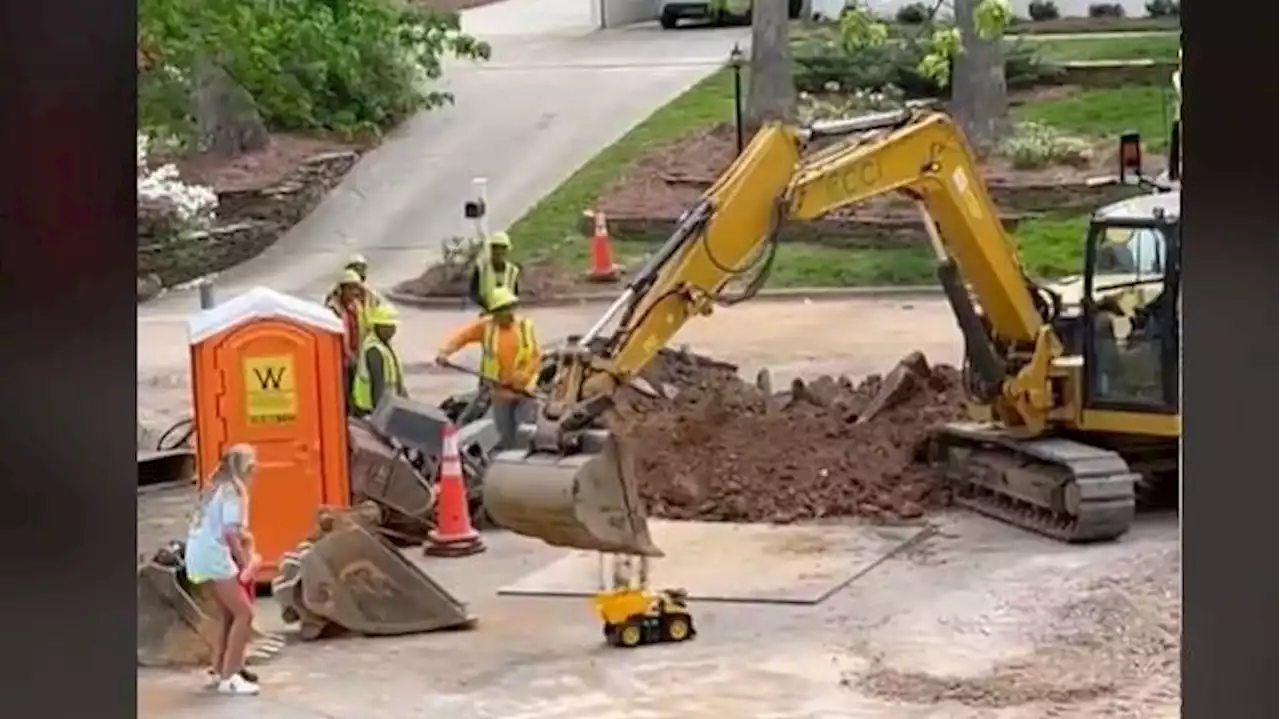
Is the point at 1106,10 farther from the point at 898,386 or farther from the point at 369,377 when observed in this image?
the point at 369,377

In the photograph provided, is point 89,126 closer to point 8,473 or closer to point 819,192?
point 8,473

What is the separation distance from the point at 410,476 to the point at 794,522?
2.55ft

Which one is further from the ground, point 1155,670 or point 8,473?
point 8,473

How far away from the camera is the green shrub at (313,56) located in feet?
16.9

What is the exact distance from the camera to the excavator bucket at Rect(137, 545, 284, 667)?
126 inches

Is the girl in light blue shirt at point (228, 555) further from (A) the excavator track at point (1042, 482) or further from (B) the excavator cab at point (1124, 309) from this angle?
(B) the excavator cab at point (1124, 309)

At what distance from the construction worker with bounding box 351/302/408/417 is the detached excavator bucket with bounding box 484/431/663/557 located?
653 millimetres

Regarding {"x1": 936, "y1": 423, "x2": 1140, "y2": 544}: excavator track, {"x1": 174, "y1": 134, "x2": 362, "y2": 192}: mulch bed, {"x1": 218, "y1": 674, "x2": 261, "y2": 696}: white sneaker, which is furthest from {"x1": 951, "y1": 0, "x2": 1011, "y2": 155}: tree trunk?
{"x1": 218, "y1": 674, "x2": 261, "y2": 696}: white sneaker

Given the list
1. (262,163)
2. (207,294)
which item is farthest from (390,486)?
(262,163)

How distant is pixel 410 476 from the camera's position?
407 cm

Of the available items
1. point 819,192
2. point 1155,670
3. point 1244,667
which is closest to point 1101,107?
point 819,192

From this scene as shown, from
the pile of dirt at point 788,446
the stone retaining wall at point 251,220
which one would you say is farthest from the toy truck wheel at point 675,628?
the stone retaining wall at point 251,220

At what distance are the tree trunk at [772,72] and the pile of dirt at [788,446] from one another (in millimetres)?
1470

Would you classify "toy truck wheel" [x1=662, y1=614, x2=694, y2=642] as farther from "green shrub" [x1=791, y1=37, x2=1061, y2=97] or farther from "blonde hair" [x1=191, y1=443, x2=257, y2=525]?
"green shrub" [x1=791, y1=37, x2=1061, y2=97]
